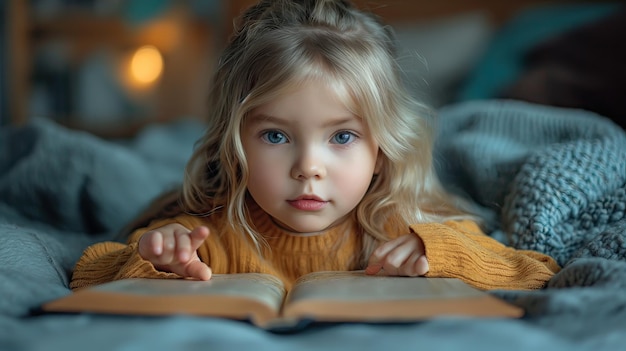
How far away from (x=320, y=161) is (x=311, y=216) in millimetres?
85

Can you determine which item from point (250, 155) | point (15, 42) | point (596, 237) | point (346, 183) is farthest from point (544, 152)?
point (15, 42)

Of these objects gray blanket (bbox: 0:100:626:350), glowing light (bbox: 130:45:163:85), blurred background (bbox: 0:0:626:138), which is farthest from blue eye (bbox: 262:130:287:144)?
glowing light (bbox: 130:45:163:85)

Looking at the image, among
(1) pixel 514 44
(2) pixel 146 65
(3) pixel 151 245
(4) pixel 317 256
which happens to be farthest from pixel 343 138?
(2) pixel 146 65

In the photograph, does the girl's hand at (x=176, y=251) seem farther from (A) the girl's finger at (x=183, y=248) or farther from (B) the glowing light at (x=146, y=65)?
(B) the glowing light at (x=146, y=65)

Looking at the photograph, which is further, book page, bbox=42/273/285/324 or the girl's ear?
the girl's ear

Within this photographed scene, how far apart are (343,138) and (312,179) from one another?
75mm

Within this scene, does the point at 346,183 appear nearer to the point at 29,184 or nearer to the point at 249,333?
the point at 249,333

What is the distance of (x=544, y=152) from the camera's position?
1.11 metres

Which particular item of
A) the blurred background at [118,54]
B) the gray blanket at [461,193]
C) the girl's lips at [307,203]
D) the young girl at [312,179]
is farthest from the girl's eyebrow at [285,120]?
the blurred background at [118,54]

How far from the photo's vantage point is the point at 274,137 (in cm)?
94

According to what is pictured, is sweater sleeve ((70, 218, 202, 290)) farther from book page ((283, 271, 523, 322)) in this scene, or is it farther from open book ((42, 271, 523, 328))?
book page ((283, 271, 523, 322))

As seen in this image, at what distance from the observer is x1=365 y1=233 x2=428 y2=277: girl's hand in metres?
0.85

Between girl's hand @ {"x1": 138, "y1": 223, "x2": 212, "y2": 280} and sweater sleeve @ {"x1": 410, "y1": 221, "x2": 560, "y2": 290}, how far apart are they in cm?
27

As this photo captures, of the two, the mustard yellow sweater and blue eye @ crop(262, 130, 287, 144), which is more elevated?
blue eye @ crop(262, 130, 287, 144)
